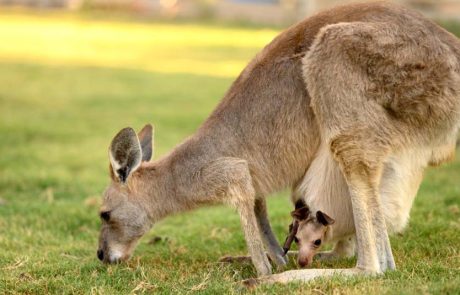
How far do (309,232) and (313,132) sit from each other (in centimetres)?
65

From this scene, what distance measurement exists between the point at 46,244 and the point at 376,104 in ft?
9.89

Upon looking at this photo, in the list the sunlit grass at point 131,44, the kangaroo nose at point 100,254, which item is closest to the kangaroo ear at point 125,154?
the kangaroo nose at point 100,254

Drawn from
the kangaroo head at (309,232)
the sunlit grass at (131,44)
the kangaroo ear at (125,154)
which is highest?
the sunlit grass at (131,44)

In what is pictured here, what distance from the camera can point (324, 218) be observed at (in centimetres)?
546

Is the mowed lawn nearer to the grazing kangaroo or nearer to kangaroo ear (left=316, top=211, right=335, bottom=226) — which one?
the grazing kangaroo

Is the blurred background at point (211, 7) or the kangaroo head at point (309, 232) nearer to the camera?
the kangaroo head at point (309, 232)

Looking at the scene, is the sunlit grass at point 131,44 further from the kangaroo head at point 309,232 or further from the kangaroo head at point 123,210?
the kangaroo head at point 309,232

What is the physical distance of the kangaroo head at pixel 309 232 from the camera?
550 cm

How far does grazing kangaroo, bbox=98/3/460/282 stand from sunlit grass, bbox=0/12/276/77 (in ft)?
41.9

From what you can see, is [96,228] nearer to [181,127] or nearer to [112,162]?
[112,162]

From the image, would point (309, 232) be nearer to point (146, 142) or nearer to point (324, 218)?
point (324, 218)

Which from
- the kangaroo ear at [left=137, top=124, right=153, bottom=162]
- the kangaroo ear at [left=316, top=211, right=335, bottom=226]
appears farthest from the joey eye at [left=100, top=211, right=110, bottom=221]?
the kangaroo ear at [left=316, top=211, right=335, bottom=226]

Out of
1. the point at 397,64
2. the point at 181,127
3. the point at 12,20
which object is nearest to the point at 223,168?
the point at 397,64

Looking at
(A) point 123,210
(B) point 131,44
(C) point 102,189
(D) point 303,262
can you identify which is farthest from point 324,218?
(B) point 131,44
